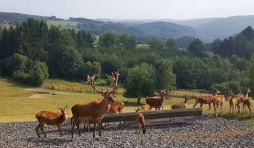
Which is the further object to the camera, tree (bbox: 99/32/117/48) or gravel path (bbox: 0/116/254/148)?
tree (bbox: 99/32/117/48)

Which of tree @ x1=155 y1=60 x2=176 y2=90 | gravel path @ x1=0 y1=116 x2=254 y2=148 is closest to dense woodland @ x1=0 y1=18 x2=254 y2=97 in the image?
tree @ x1=155 y1=60 x2=176 y2=90

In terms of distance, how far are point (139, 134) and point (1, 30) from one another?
108 m

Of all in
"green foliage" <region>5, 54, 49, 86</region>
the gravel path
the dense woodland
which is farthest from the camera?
the dense woodland

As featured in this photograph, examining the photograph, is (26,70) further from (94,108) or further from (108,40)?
(108,40)

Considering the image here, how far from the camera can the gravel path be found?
22.9m

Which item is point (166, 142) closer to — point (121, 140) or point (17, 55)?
point (121, 140)

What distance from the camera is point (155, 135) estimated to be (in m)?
26.1

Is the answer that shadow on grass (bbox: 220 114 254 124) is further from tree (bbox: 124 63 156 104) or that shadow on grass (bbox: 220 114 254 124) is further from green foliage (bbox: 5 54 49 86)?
green foliage (bbox: 5 54 49 86)

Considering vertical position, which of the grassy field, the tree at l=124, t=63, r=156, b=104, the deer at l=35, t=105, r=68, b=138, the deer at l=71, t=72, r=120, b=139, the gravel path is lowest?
the grassy field

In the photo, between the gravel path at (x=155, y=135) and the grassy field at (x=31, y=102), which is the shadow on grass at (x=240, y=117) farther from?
the gravel path at (x=155, y=135)

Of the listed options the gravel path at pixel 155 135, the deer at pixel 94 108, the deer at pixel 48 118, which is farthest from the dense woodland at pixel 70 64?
the deer at pixel 94 108

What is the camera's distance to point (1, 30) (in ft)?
407

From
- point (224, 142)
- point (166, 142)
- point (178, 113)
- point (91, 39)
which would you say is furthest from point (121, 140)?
point (91, 39)

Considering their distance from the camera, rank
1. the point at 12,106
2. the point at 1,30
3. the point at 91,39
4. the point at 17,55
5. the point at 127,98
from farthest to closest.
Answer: the point at 91,39 → the point at 1,30 → the point at 17,55 → the point at 127,98 → the point at 12,106
